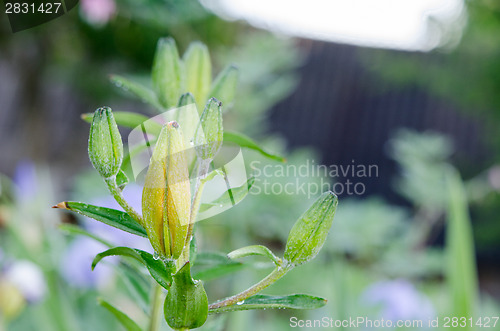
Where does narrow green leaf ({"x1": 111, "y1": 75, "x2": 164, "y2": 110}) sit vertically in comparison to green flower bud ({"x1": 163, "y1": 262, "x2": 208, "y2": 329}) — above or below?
above

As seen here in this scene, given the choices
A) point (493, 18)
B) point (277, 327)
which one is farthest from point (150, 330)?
point (493, 18)

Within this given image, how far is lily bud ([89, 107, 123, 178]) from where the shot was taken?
137 millimetres

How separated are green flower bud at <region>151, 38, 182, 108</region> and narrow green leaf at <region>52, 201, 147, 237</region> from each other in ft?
0.20

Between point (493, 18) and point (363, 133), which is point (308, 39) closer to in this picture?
point (363, 133)

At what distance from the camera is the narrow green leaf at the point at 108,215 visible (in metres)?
0.14

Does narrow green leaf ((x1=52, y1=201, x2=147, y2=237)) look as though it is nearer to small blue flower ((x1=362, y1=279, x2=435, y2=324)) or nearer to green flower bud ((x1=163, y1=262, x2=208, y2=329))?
green flower bud ((x1=163, y1=262, x2=208, y2=329))

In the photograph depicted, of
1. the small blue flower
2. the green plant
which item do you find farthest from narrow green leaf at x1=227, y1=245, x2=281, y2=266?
the small blue flower

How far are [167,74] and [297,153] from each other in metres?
1.01

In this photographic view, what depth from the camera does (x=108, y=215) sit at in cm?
15

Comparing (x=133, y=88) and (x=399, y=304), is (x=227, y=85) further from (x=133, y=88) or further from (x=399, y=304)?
(x=399, y=304)

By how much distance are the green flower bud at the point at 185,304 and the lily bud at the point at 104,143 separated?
37 mm

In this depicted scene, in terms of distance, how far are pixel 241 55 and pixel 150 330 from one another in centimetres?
104

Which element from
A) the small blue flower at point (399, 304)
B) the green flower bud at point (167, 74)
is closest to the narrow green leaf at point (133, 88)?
the green flower bud at point (167, 74)

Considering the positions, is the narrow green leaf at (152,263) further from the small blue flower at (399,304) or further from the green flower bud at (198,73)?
the small blue flower at (399,304)
